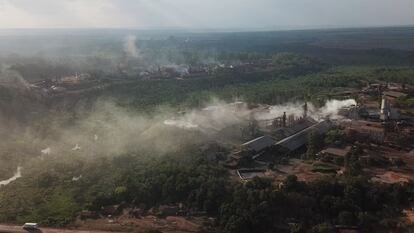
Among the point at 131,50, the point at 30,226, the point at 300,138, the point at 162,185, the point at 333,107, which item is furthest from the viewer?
the point at 131,50

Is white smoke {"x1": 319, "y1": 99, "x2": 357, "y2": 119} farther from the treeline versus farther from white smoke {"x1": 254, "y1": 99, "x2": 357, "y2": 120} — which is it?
the treeline

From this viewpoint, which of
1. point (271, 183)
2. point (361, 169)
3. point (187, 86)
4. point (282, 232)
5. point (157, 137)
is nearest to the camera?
point (282, 232)

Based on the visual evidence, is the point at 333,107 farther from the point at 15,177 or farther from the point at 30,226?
the point at 30,226

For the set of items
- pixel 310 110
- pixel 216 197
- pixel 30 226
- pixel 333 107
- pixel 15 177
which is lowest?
pixel 30 226

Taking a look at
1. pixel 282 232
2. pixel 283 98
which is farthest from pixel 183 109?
pixel 282 232

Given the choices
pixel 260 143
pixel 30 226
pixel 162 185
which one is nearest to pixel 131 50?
pixel 260 143

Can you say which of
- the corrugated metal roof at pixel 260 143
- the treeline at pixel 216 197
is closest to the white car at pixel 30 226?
the treeline at pixel 216 197

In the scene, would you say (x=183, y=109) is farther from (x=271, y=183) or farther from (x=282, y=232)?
(x=282, y=232)

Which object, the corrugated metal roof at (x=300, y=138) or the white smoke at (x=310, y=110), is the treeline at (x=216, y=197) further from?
the white smoke at (x=310, y=110)
